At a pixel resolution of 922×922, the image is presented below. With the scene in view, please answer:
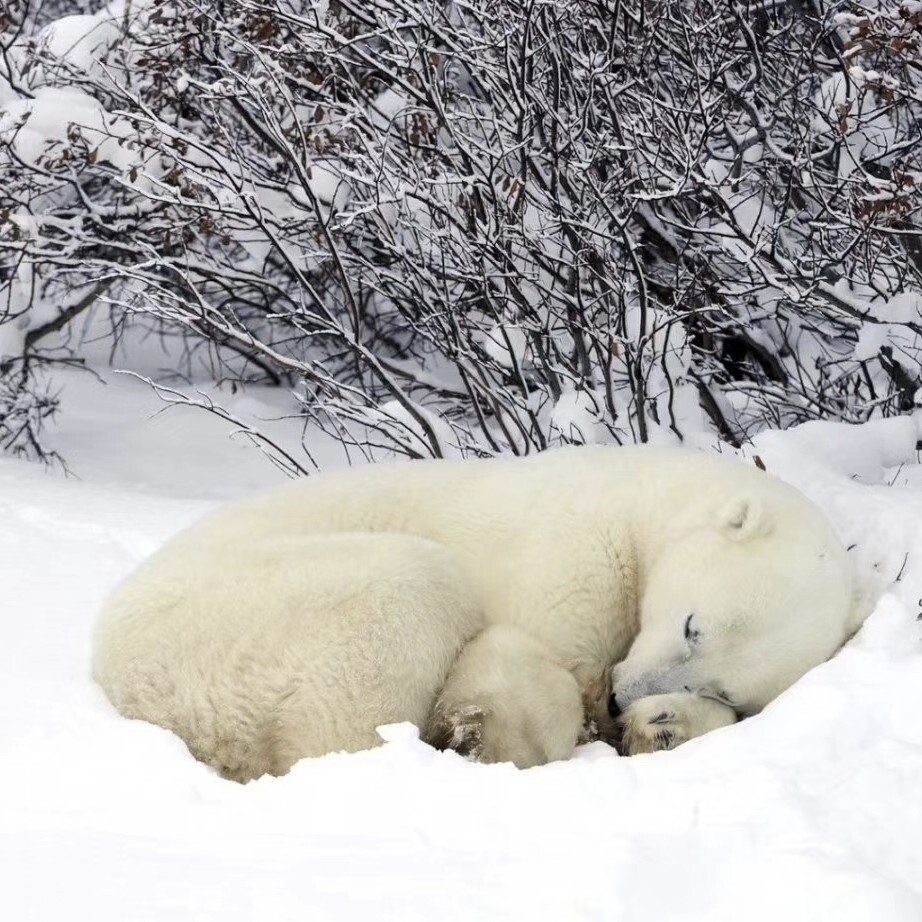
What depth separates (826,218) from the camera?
532 centimetres

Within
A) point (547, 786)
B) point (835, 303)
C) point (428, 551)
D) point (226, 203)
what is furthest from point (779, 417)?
point (547, 786)

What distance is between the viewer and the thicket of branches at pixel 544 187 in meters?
5.12

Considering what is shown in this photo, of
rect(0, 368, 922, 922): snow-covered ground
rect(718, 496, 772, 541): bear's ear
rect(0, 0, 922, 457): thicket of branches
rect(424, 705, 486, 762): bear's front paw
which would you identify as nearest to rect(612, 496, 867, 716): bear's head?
rect(718, 496, 772, 541): bear's ear

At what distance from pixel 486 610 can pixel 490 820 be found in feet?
3.52

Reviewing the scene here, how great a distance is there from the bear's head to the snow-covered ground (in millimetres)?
145

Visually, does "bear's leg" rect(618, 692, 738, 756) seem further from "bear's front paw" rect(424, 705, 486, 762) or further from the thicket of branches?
the thicket of branches

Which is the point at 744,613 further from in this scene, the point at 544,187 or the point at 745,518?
the point at 544,187

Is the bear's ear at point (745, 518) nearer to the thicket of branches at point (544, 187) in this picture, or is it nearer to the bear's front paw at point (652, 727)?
the bear's front paw at point (652, 727)

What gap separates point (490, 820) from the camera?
2.14m

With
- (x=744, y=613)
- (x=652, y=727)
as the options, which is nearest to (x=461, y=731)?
(x=652, y=727)

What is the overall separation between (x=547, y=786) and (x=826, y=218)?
12.5ft

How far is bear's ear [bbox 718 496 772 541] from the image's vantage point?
3.11 meters

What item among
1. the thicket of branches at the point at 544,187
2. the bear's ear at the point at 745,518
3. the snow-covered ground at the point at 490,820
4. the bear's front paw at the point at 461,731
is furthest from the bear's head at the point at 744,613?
the thicket of branches at the point at 544,187

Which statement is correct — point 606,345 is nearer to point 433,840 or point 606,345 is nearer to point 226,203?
point 226,203
